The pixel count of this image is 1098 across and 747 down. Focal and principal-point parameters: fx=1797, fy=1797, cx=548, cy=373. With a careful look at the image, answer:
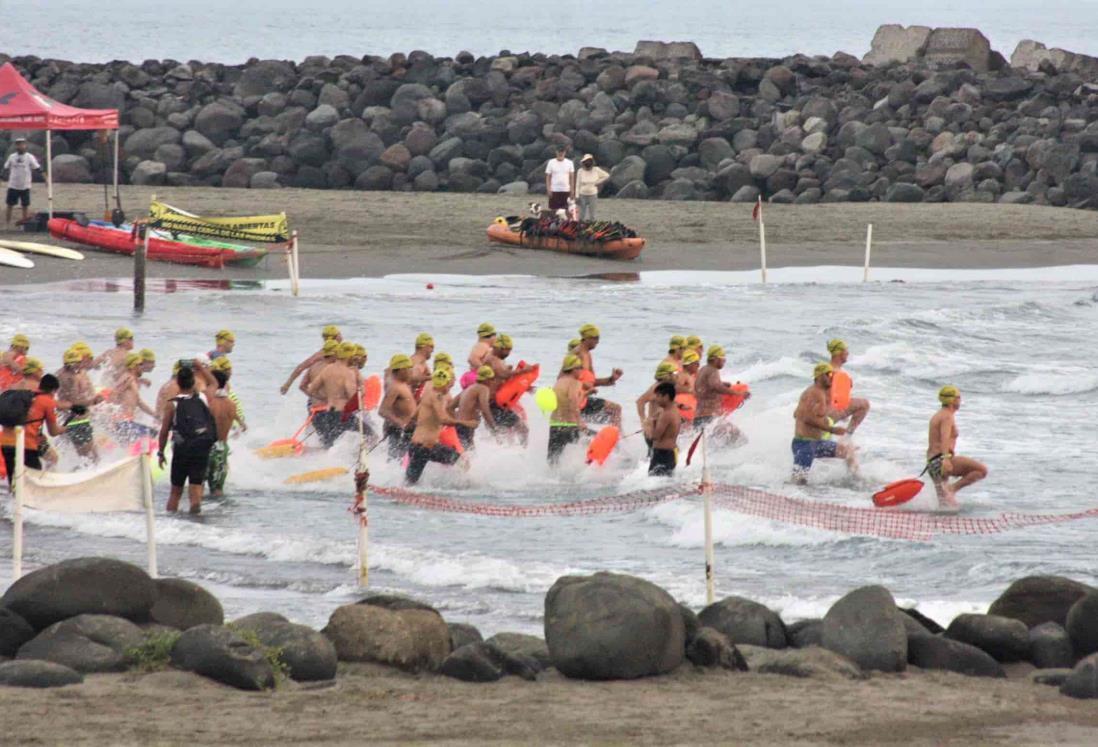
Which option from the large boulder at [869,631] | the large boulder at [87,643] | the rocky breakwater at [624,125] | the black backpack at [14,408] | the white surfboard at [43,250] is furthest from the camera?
the rocky breakwater at [624,125]

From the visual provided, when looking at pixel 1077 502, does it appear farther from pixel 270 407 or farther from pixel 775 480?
pixel 270 407

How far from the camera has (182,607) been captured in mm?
10328

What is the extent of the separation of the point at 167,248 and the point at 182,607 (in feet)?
70.6

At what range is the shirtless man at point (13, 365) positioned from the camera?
16.6m

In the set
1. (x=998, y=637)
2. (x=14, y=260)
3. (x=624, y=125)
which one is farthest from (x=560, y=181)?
(x=998, y=637)

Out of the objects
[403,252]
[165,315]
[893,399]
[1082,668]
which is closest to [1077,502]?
[893,399]

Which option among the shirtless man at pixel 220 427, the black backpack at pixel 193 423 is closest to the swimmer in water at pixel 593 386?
the shirtless man at pixel 220 427

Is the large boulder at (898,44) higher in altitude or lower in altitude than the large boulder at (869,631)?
higher

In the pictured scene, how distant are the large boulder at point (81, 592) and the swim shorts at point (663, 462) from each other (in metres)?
6.99

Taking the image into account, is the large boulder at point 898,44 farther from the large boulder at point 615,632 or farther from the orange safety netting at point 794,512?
the large boulder at point 615,632

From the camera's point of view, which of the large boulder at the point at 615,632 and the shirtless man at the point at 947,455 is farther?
the shirtless man at the point at 947,455

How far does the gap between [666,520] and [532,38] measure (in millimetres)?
155321

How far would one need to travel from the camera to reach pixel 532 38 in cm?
16762

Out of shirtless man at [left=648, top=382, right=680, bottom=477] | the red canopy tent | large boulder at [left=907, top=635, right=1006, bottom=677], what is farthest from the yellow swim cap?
the red canopy tent
